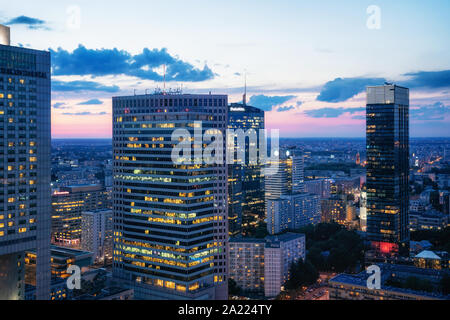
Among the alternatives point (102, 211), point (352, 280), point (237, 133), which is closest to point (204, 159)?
point (352, 280)

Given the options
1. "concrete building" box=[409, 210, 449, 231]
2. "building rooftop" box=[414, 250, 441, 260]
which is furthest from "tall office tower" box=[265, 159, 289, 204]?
"building rooftop" box=[414, 250, 441, 260]

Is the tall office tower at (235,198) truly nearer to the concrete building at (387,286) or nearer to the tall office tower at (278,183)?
the tall office tower at (278,183)

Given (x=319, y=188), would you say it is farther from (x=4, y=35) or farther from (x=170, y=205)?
(x=4, y=35)

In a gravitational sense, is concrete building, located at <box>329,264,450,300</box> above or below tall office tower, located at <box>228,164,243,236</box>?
below

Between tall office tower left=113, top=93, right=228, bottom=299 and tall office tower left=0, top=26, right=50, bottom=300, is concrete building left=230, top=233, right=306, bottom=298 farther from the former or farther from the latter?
tall office tower left=0, top=26, right=50, bottom=300

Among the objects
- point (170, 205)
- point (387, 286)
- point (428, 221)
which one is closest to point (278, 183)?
point (428, 221)

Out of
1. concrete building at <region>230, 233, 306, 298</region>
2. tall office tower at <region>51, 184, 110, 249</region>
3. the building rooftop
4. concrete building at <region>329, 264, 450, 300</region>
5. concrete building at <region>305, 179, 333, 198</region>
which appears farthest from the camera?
concrete building at <region>305, 179, 333, 198</region>
